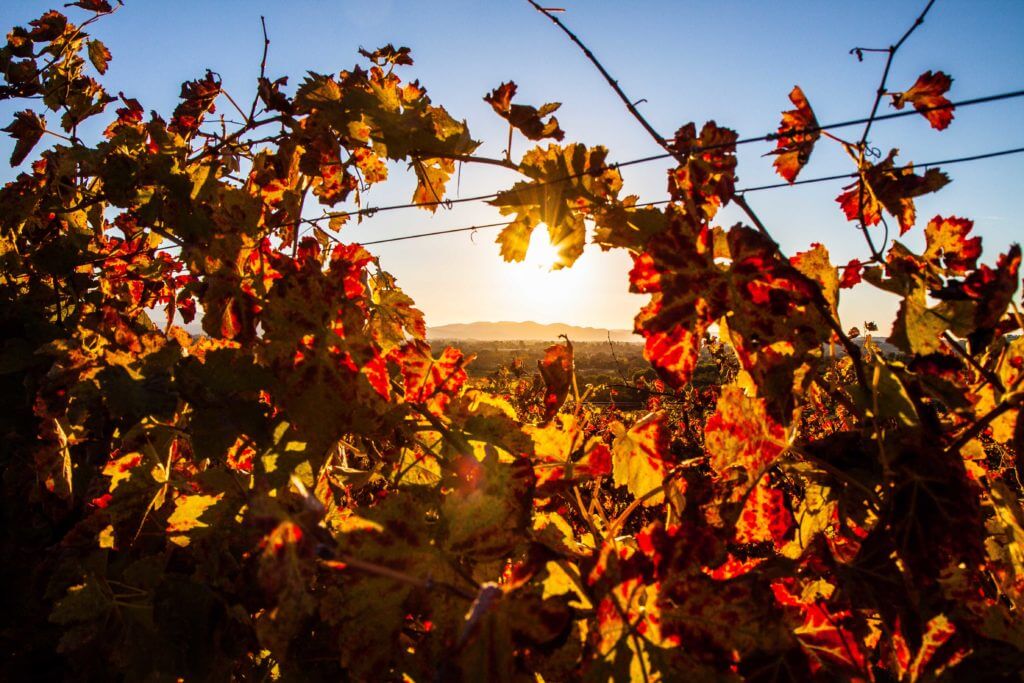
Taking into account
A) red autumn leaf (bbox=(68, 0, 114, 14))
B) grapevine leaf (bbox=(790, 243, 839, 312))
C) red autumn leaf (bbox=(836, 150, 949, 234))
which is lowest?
grapevine leaf (bbox=(790, 243, 839, 312))

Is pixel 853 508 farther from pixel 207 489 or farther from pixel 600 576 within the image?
pixel 207 489

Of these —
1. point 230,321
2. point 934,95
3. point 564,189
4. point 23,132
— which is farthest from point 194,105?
point 934,95

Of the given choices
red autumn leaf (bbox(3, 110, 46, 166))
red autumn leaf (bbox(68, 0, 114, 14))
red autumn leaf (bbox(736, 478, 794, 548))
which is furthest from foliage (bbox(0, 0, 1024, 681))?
red autumn leaf (bbox(68, 0, 114, 14))

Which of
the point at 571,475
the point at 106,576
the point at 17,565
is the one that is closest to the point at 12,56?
the point at 17,565

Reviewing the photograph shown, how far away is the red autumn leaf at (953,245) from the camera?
1.25m

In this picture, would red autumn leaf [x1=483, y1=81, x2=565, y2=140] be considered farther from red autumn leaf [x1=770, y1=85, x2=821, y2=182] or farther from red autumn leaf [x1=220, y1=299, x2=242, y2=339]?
red autumn leaf [x1=220, y1=299, x2=242, y2=339]

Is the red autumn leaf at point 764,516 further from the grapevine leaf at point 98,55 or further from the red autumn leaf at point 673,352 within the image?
the grapevine leaf at point 98,55

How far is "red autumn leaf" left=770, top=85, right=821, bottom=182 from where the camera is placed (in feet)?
4.39

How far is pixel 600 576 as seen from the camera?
0.88m

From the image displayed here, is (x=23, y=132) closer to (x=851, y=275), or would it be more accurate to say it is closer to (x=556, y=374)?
(x=556, y=374)

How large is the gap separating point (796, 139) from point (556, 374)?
0.87m

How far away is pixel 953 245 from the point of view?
1275mm

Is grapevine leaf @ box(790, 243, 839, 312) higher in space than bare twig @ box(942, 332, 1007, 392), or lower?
higher

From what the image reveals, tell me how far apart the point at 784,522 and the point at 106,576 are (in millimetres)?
1658
